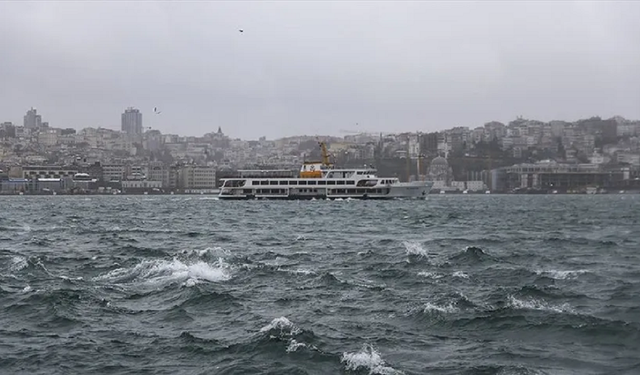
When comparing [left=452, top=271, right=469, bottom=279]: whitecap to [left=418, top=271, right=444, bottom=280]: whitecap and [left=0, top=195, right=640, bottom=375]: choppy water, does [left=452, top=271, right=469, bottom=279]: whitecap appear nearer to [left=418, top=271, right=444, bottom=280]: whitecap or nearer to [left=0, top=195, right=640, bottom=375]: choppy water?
[left=0, top=195, right=640, bottom=375]: choppy water

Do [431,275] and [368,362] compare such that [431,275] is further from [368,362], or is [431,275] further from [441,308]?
[368,362]

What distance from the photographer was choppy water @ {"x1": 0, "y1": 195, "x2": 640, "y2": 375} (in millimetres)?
12492

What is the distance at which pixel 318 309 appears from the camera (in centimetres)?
1670

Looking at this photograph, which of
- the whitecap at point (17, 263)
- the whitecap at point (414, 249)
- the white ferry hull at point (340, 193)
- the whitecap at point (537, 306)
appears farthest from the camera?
the white ferry hull at point (340, 193)

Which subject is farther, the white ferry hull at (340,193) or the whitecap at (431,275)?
the white ferry hull at (340,193)

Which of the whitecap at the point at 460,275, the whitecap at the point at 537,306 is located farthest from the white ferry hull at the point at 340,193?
the whitecap at the point at 537,306

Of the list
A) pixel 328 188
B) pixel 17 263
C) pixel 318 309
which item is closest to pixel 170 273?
pixel 17 263

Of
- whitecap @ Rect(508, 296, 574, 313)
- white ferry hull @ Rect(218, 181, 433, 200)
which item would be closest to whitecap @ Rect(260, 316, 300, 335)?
whitecap @ Rect(508, 296, 574, 313)

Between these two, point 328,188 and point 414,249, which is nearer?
point 414,249

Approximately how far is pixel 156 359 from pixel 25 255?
53.3ft

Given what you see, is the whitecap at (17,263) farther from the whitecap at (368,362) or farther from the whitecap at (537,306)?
the whitecap at (537,306)

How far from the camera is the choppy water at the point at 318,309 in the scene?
41.0 feet

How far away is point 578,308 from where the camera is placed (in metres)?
16.7

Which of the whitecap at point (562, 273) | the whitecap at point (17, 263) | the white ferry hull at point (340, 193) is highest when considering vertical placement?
the whitecap at point (17, 263)
